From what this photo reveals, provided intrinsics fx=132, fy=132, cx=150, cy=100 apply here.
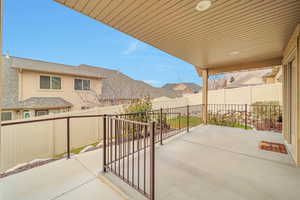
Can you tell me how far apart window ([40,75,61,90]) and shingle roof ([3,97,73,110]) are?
757 mm

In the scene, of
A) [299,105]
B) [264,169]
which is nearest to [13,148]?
[264,169]

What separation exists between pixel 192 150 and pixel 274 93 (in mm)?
7552

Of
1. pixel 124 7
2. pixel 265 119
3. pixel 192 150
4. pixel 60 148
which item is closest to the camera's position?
pixel 124 7

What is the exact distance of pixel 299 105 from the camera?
2455 mm

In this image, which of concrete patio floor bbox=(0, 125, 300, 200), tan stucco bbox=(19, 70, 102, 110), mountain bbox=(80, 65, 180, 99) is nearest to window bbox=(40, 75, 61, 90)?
tan stucco bbox=(19, 70, 102, 110)

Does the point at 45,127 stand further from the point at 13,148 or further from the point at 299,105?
the point at 299,105

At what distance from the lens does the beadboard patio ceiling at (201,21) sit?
1928mm

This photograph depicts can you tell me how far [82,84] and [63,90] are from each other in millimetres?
1463

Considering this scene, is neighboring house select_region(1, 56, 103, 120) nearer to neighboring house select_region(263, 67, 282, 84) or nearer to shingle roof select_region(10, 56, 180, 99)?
shingle roof select_region(10, 56, 180, 99)

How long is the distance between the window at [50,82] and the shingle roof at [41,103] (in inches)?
29.8

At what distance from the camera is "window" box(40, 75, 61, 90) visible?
27.7ft

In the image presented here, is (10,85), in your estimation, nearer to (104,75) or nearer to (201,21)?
(104,75)

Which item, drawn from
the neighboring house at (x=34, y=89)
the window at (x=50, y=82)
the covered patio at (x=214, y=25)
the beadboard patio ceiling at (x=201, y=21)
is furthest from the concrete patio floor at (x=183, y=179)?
the window at (x=50, y=82)

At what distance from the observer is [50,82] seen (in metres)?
8.72
